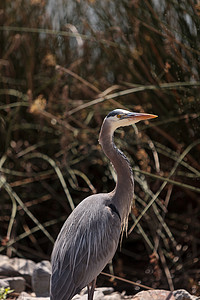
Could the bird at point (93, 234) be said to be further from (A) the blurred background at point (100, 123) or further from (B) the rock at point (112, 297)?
(A) the blurred background at point (100, 123)

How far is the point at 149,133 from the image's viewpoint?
3693 millimetres

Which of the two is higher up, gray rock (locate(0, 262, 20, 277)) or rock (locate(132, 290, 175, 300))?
rock (locate(132, 290, 175, 300))

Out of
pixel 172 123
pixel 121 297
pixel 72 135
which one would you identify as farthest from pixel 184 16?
pixel 121 297

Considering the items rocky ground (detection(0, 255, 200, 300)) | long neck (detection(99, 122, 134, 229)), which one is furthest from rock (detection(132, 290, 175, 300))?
Answer: long neck (detection(99, 122, 134, 229))

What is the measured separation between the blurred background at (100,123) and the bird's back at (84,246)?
54 cm

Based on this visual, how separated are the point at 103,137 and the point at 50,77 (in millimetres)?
1851

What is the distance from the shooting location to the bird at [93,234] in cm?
238

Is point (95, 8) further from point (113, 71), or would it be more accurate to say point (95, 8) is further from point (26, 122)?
point (26, 122)

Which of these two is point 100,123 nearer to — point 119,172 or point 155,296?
point 119,172

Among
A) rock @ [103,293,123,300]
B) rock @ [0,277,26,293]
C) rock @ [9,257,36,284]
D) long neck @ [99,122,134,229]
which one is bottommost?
rock @ [9,257,36,284]

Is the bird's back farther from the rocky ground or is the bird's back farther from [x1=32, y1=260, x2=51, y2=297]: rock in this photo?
[x1=32, y1=260, x2=51, y2=297]: rock

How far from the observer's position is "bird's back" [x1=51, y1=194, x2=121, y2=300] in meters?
2.36

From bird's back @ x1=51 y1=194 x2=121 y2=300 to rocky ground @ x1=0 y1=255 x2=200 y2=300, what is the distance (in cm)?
31

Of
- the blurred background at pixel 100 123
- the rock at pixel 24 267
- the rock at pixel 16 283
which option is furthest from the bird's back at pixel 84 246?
the rock at pixel 24 267
